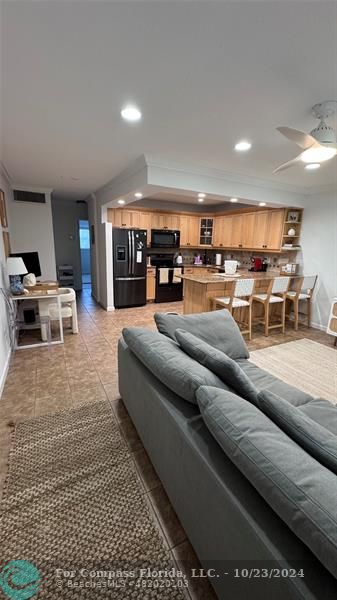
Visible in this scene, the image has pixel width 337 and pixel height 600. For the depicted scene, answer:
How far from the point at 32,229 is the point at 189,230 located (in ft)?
12.3

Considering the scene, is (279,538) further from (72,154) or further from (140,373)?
(72,154)

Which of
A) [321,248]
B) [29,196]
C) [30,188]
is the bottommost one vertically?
[321,248]

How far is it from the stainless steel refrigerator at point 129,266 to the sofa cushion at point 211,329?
348cm

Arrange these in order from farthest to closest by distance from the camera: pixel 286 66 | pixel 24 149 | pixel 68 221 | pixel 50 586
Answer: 1. pixel 68 221
2. pixel 24 149
3. pixel 286 66
4. pixel 50 586

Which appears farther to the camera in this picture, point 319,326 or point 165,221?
point 165,221

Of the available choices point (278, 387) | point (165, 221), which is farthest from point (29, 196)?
point (278, 387)

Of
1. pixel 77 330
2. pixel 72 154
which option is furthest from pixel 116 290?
pixel 72 154

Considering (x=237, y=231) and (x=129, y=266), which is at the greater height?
(x=237, y=231)

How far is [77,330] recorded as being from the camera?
420cm

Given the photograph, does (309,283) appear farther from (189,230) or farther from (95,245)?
(95,245)

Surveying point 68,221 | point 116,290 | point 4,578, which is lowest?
point 4,578

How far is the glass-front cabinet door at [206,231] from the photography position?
6.89 meters

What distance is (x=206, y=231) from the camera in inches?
274

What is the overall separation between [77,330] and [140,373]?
280cm
